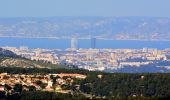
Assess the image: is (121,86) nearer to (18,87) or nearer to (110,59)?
(18,87)

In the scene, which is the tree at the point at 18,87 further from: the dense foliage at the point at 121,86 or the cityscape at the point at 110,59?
the cityscape at the point at 110,59

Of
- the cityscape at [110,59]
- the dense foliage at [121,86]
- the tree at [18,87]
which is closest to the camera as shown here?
the tree at [18,87]

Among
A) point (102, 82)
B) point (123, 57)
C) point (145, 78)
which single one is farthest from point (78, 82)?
point (123, 57)

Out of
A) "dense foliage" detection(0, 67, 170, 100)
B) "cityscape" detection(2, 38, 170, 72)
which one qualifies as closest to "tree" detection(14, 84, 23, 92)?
"dense foliage" detection(0, 67, 170, 100)

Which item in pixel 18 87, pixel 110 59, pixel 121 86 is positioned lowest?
pixel 121 86

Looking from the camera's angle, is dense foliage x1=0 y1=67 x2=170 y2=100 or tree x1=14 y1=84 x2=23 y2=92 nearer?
tree x1=14 y1=84 x2=23 y2=92

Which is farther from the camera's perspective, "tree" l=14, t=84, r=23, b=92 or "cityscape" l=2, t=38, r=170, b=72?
"cityscape" l=2, t=38, r=170, b=72

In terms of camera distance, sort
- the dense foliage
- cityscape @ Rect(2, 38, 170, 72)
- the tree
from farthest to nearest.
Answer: cityscape @ Rect(2, 38, 170, 72) < the dense foliage < the tree

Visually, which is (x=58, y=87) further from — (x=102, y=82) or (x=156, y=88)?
(x=156, y=88)

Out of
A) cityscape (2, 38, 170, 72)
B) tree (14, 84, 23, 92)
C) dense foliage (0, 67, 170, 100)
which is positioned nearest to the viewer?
tree (14, 84, 23, 92)

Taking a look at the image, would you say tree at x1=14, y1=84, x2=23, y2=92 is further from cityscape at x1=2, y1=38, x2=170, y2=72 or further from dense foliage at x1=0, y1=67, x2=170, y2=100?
cityscape at x1=2, y1=38, x2=170, y2=72

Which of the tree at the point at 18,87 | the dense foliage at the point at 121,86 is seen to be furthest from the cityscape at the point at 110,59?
the tree at the point at 18,87

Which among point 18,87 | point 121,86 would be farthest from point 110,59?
point 18,87
